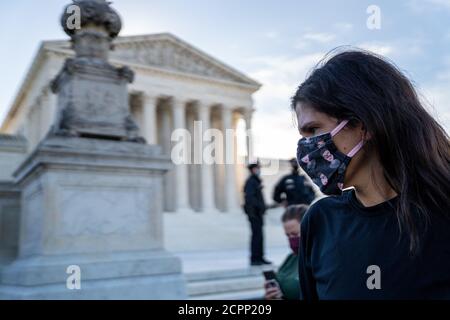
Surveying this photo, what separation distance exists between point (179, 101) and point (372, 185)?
52009 millimetres

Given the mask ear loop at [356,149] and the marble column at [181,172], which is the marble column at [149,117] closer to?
the marble column at [181,172]

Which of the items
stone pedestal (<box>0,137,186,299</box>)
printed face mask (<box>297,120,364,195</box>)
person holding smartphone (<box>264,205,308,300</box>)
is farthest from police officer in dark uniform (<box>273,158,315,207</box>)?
printed face mask (<box>297,120,364,195</box>)

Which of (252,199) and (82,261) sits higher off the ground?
(252,199)

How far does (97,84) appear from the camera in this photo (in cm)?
842

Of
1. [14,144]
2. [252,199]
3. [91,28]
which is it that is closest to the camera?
[91,28]

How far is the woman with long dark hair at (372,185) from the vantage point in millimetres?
1799

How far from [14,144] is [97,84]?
1064 centimetres

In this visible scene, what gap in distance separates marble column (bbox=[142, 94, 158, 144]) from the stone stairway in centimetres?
3997

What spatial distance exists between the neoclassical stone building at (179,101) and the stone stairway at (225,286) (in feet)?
126

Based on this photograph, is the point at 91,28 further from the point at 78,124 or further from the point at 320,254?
the point at 320,254

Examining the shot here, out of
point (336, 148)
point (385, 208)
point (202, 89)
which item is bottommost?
point (385, 208)

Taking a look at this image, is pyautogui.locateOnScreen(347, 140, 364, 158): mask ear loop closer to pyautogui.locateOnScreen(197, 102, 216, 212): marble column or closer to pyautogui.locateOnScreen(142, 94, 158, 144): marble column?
pyautogui.locateOnScreen(142, 94, 158, 144): marble column

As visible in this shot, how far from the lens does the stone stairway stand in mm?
8820

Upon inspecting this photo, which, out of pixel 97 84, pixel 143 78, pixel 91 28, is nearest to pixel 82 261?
pixel 97 84
